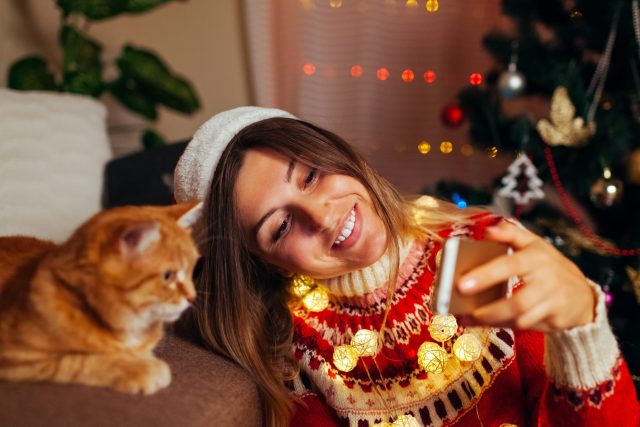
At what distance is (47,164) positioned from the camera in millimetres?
1072

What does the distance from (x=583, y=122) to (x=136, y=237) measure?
1.15 metres

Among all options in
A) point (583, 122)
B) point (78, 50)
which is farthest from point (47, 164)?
point (583, 122)

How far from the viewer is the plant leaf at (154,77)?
1.52 metres

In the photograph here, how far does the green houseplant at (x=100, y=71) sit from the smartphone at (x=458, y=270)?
4.05ft

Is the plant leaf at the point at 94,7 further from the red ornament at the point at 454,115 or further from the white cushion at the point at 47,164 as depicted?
the red ornament at the point at 454,115

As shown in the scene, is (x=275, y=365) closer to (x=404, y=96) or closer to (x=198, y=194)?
(x=198, y=194)

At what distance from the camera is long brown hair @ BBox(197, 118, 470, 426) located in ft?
2.83

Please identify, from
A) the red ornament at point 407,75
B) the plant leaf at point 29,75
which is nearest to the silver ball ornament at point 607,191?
the red ornament at point 407,75

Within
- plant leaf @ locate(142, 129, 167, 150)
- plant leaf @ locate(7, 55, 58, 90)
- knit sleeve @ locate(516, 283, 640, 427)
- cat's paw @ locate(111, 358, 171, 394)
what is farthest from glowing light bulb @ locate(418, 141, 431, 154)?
cat's paw @ locate(111, 358, 171, 394)

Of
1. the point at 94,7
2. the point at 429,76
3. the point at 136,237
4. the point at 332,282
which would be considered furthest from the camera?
the point at 429,76

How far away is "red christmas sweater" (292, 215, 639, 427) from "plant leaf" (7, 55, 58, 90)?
103cm

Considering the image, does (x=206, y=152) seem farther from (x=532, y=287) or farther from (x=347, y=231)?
(x=532, y=287)

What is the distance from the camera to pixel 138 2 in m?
1.41

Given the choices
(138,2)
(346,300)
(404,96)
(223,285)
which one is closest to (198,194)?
(223,285)
